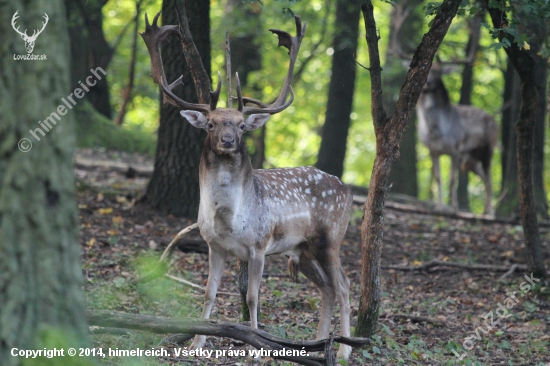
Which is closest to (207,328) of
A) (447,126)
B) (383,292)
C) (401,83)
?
(383,292)

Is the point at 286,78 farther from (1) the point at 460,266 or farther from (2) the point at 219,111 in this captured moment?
(1) the point at 460,266

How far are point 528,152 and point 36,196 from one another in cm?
719

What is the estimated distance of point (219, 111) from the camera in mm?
6332

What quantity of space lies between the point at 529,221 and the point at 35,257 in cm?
727

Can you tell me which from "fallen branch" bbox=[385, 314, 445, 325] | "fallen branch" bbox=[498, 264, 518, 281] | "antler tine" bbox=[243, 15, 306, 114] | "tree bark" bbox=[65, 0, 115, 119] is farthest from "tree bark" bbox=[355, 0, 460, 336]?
"tree bark" bbox=[65, 0, 115, 119]

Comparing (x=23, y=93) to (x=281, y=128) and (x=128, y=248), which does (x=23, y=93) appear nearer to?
(x=128, y=248)

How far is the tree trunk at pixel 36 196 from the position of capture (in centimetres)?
364

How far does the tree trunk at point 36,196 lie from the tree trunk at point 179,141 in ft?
21.0

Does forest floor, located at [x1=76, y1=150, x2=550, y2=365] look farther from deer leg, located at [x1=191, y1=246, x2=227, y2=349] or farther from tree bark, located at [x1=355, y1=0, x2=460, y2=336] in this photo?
tree bark, located at [x1=355, y1=0, x2=460, y2=336]

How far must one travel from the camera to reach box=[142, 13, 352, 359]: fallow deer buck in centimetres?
623

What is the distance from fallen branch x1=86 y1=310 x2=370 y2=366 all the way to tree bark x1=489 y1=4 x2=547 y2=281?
4864 mm

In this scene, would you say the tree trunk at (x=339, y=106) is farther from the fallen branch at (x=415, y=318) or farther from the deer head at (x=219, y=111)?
the deer head at (x=219, y=111)

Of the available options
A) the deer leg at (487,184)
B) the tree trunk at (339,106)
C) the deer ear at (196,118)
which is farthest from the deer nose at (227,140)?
the deer leg at (487,184)

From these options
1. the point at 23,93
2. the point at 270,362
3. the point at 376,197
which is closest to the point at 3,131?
the point at 23,93
